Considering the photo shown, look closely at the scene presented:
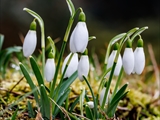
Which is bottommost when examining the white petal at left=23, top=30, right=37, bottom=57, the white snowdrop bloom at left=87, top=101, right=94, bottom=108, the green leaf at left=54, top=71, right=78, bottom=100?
the white snowdrop bloom at left=87, top=101, right=94, bottom=108

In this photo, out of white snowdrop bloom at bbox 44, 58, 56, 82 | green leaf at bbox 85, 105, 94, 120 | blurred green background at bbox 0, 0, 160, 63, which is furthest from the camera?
blurred green background at bbox 0, 0, 160, 63

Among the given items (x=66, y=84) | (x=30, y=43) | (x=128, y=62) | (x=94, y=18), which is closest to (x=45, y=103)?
(x=66, y=84)

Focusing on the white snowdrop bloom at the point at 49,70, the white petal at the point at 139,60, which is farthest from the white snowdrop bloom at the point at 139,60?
the white snowdrop bloom at the point at 49,70

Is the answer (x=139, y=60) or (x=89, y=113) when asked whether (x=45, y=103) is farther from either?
(x=139, y=60)

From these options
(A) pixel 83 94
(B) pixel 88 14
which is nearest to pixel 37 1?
(B) pixel 88 14

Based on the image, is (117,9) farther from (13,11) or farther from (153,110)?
(153,110)

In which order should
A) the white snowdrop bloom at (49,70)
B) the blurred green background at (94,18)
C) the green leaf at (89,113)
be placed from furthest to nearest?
the blurred green background at (94,18)
the green leaf at (89,113)
the white snowdrop bloom at (49,70)

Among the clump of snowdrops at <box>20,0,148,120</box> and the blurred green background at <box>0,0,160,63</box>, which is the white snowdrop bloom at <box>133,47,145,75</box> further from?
the blurred green background at <box>0,0,160,63</box>

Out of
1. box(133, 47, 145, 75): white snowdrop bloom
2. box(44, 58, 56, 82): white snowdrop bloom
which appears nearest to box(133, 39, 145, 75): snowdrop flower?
box(133, 47, 145, 75): white snowdrop bloom

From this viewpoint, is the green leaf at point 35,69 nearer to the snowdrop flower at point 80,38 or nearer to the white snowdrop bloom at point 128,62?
the snowdrop flower at point 80,38
